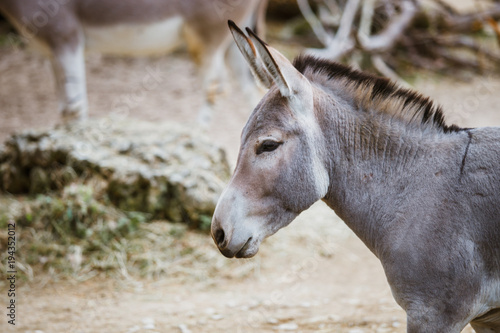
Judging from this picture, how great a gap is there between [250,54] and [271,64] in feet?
0.45

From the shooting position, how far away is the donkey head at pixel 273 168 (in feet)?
7.36

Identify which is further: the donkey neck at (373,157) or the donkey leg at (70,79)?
the donkey leg at (70,79)

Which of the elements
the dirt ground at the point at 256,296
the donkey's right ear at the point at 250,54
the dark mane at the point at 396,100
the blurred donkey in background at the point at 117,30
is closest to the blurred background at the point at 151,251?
the dirt ground at the point at 256,296

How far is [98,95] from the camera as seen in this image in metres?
9.18

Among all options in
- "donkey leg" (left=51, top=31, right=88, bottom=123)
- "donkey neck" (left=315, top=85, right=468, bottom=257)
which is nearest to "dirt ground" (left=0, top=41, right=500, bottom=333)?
"donkey neck" (left=315, top=85, right=468, bottom=257)

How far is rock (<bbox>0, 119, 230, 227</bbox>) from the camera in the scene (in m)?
4.90

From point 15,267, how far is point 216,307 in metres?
1.78

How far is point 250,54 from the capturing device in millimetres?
2320

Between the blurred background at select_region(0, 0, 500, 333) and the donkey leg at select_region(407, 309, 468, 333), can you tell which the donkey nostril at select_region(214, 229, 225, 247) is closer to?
the donkey leg at select_region(407, 309, 468, 333)

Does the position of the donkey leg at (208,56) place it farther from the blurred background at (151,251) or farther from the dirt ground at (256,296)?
the dirt ground at (256,296)

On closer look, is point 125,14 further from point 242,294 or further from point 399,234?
point 399,234

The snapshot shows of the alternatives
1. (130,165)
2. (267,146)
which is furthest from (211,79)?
(267,146)

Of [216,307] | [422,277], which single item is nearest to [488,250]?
[422,277]

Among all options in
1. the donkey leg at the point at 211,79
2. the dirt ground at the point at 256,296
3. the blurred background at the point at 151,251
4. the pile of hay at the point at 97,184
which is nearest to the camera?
the dirt ground at the point at 256,296
